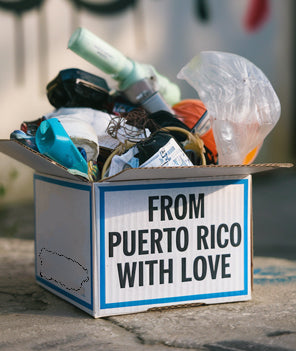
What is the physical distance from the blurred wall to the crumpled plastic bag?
6.41 feet

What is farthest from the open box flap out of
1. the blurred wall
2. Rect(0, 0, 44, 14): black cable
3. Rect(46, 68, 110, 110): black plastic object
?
Rect(0, 0, 44, 14): black cable

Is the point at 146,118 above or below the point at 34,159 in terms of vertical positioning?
above


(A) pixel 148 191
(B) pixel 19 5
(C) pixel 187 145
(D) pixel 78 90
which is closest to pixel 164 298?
(A) pixel 148 191

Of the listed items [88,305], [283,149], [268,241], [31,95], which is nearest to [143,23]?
[31,95]

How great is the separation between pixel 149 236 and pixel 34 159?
0.44 meters

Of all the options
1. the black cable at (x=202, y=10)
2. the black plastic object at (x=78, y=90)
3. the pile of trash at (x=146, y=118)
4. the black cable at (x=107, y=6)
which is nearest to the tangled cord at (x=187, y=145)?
the pile of trash at (x=146, y=118)

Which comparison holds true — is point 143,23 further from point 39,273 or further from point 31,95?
point 39,273

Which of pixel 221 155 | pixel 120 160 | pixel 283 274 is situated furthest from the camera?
pixel 283 274

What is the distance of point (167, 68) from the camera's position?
469 centimetres

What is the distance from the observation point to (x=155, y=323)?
1785 millimetres

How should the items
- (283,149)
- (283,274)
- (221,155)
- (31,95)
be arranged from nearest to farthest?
(221,155), (283,274), (31,95), (283,149)

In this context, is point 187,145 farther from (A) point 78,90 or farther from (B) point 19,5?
(B) point 19,5

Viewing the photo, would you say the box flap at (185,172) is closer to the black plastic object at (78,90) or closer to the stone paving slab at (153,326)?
the stone paving slab at (153,326)

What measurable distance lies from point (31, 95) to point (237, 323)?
282 centimetres
